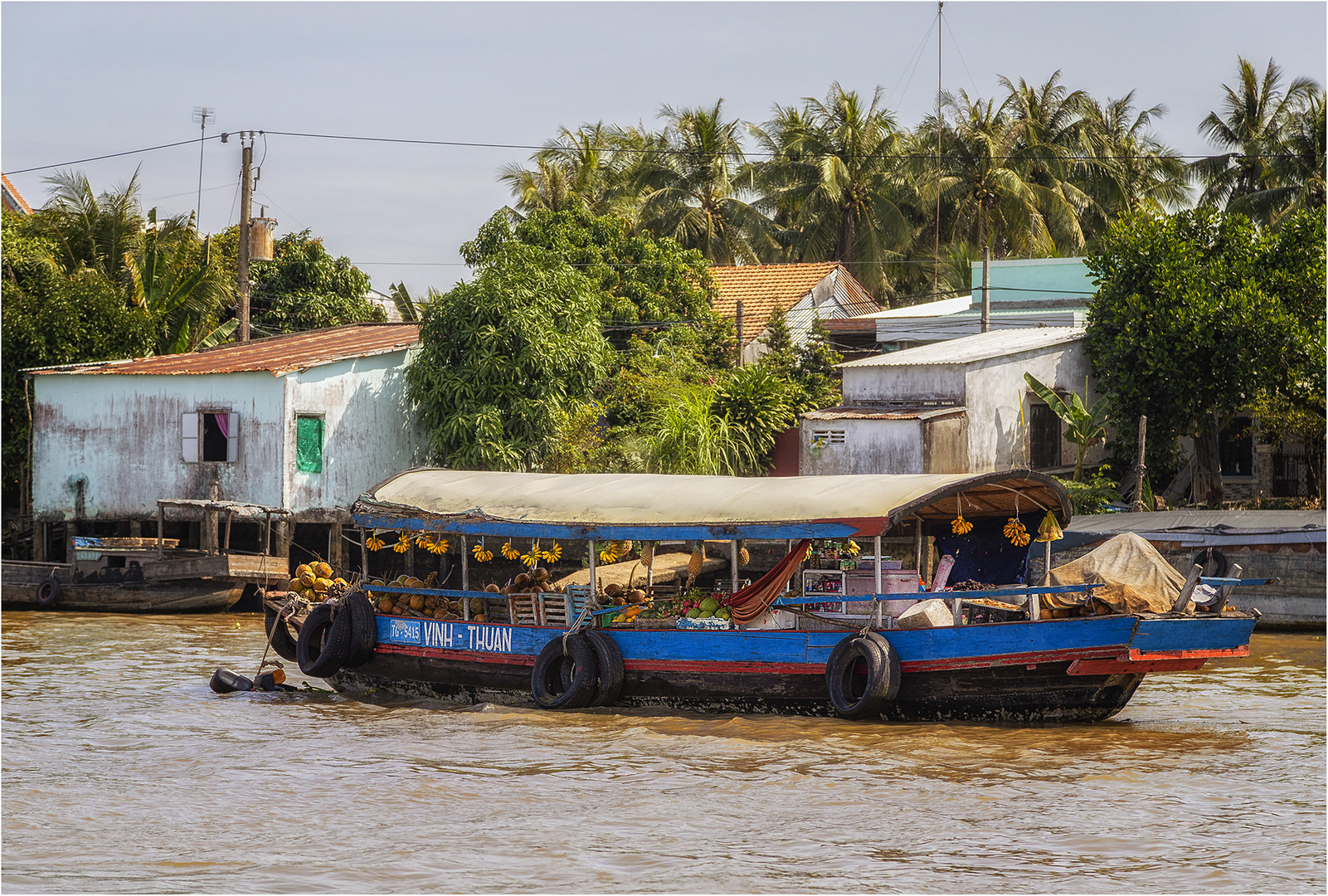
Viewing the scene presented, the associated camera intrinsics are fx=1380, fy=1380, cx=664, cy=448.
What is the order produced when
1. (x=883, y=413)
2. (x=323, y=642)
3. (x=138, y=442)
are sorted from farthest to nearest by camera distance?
(x=138, y=442), (x=883, y=413), (x=323, y=642)

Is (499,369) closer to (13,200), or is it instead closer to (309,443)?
(309,443)

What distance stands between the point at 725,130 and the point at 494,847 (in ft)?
98.8

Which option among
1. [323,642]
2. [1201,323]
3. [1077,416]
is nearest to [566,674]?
[323,642]

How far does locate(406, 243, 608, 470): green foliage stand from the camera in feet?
72.5

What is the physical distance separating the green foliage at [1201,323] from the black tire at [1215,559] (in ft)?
13.0

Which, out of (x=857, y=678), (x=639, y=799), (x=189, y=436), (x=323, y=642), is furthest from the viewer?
(x=189, y=436)

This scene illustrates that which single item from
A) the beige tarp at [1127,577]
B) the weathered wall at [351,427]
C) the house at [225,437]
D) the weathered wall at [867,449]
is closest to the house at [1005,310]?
the weathered wall at [867,449]

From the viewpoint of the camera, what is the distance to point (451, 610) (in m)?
14.2

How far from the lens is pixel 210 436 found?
2183 cm

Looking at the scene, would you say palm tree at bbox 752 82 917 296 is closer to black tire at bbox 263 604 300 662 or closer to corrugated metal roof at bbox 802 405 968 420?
corrugated metal roof at bbox 802 405 968 420

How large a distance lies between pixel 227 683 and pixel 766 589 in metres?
5.67

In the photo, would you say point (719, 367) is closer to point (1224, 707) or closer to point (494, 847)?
point (1224, 707)

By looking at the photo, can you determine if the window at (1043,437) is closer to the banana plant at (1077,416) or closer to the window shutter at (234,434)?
the banana plant at (1077,416)

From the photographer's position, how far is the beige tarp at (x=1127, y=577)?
11.4 m
